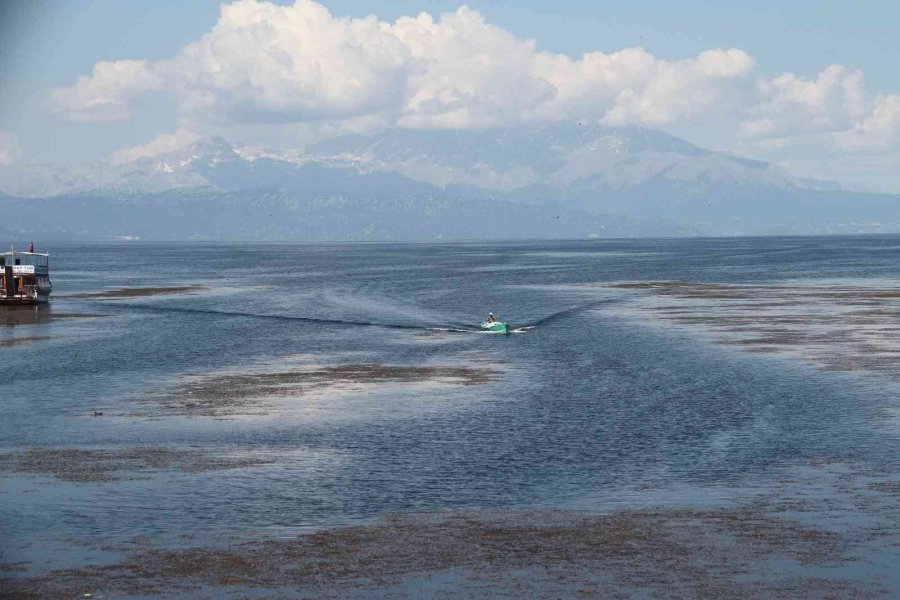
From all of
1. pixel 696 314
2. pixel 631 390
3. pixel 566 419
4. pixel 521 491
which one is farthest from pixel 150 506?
pixel 696 314

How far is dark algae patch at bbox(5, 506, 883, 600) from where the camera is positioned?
37.4 metres

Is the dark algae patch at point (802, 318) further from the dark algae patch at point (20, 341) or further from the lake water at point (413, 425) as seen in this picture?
the dark algae patch at point (20, 341)

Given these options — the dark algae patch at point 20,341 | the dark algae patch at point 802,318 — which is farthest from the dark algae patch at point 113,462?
the dark algae patch at point 20,341

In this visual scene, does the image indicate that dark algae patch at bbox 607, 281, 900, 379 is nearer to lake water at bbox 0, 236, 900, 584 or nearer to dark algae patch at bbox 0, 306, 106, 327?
lake water at bbox 0, 236, 900, 584

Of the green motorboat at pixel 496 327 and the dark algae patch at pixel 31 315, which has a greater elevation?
the green motorboat at pixel 496 327

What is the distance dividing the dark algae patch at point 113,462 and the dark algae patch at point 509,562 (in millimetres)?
13633

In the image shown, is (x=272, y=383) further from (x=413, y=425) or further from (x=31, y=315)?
(x=31, y=315)

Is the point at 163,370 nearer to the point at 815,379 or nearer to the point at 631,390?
the point at 631,390

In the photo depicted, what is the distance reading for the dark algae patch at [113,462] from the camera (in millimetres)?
54622

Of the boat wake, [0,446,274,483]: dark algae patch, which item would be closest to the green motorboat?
the boat wake

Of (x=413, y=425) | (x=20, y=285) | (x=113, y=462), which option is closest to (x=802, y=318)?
(x=413, y=425)

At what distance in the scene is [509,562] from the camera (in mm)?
40219

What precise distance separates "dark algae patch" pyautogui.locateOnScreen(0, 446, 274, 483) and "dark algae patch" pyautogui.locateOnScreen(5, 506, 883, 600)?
44.7 ft

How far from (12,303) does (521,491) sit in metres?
130
